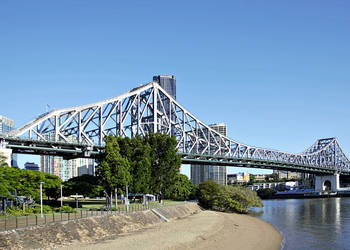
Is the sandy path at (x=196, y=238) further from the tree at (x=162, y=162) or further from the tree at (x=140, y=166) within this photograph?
the tree at (x=162, y=162)

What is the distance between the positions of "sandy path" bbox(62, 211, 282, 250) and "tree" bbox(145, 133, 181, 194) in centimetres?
2063

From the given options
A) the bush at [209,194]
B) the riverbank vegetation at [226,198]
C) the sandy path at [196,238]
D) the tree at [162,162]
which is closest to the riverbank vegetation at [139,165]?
the tree at [162,162]

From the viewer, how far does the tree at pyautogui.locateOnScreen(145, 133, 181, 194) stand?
7662 cm

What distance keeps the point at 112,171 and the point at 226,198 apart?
3410 cm

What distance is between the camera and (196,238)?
43625 millimetres

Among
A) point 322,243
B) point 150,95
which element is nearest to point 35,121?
point 150,95

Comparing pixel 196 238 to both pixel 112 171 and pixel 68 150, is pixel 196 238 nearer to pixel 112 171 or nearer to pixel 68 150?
pixel 112 171

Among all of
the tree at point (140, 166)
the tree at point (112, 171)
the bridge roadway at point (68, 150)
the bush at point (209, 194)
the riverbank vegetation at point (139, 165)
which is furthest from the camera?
the bush at point (209, 194)

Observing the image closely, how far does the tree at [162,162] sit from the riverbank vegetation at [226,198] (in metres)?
17.1

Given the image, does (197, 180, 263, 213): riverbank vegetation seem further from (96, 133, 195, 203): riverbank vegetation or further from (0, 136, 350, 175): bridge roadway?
(0, 136, 350, 175): bridge roadway

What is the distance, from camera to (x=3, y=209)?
51750mm

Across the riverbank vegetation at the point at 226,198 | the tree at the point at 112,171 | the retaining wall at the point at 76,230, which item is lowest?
the riverbank vegetation at the point at 226,198

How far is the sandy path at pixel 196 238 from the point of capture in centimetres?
3794

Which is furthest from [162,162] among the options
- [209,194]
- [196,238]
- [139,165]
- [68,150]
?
[196,238]
